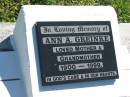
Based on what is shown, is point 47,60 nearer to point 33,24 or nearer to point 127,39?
point 33,24

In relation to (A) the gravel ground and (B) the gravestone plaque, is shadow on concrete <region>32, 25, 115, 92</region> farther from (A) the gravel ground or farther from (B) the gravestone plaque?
(A) the gravel ground

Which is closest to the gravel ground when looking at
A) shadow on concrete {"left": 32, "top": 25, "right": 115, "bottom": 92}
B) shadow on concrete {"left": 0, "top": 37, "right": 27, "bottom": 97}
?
shadow on concrete {"left": 0, "top": 37, "right": 27, "bottom": 97}

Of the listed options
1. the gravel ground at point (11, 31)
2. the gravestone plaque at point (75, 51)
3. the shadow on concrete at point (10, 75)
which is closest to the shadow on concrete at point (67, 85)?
the gravestone plaque at point (75, 51)

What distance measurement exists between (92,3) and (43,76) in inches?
87.0

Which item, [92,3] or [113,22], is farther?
[92,3]

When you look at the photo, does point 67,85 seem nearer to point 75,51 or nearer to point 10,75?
point 75,51

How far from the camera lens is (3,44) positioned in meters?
4.59

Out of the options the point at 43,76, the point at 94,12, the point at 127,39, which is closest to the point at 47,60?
the point at 43,76

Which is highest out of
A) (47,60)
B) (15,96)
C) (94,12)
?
(94,12)

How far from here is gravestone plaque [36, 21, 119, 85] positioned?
4.22m

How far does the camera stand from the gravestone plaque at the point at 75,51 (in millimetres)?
4223

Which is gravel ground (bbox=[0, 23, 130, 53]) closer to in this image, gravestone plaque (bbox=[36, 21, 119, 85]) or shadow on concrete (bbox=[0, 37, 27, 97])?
shadow on concrete (bbox=[0, 37, 27, 97])

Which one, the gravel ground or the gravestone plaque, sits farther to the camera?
the gravel ground

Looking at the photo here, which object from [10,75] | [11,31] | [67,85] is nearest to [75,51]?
[67,85]
